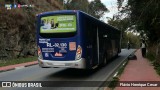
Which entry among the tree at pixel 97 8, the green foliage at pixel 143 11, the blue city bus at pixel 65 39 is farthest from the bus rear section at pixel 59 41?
the tree at pixel 97 8

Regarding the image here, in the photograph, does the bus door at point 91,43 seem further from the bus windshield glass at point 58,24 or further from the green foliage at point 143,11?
the green foliage at point 143,11

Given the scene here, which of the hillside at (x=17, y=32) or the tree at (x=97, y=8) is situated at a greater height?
the tree at (x=97, y=8)

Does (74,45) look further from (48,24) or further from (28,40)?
(28,40)

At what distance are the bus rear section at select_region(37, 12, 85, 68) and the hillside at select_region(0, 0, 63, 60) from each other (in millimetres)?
16251

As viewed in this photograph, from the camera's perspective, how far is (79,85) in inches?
516

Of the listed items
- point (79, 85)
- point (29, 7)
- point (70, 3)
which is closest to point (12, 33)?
point (29, 7)

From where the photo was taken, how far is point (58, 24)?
1523 cm

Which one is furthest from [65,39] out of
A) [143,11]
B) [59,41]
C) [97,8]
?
[97,8]

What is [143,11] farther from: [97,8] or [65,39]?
[97,8]

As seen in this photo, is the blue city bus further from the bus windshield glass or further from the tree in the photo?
the tree

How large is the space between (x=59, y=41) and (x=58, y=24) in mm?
814

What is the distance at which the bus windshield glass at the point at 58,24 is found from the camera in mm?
14922

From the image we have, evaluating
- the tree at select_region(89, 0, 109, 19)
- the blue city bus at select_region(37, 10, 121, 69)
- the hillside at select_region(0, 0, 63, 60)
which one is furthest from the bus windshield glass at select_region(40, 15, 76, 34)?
the tree at select_region(89, 0, 109, 19)

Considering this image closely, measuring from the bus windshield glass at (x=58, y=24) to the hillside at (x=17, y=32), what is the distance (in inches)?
642
